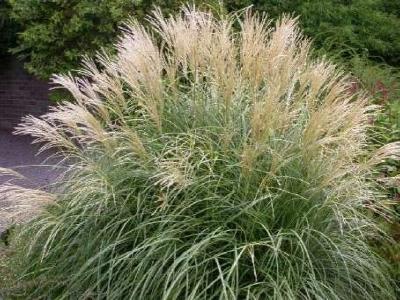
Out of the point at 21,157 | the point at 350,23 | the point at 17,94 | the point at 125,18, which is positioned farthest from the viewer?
the point at 17,94

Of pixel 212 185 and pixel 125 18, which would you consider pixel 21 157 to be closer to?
pixel 125 18

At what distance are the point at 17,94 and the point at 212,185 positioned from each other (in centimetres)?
862

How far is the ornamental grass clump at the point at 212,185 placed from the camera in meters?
3.66

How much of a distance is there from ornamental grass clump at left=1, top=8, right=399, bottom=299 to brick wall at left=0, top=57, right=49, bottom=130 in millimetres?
7128

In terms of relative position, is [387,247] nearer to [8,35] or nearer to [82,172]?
[82,172]

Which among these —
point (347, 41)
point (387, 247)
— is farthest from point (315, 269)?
point (347, 41)


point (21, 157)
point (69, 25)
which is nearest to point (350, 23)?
point (69, 25)

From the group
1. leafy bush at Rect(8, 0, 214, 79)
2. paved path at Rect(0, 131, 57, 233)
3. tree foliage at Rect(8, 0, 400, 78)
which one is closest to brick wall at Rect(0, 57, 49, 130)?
paved path at Rect(0, 131, 57, 233)

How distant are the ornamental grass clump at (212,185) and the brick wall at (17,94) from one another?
23.4ft

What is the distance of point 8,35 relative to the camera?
1141 centimetres

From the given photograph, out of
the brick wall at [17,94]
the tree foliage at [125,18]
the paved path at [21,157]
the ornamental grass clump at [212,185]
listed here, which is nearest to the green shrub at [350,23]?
the tree foliage at [125,18]

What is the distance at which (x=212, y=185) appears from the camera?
3846mm

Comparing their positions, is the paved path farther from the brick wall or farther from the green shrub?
the green shrub

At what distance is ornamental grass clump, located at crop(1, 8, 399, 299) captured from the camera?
3656mm
